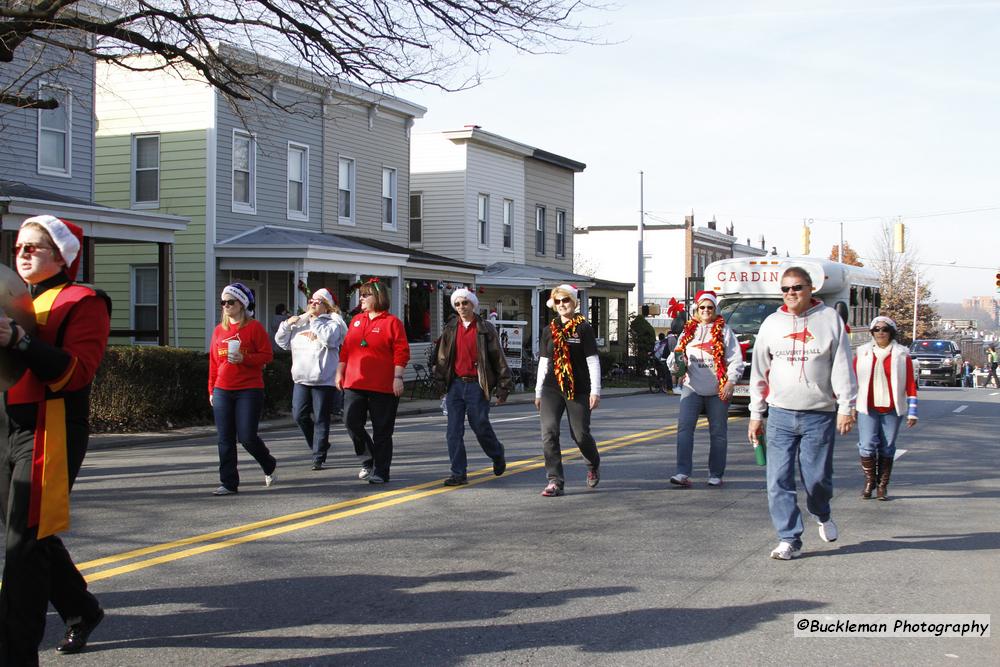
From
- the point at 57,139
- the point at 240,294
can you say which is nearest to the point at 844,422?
the point at 240,294

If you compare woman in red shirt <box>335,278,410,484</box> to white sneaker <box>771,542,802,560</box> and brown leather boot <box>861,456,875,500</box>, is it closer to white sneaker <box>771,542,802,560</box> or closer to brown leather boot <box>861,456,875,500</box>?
white sneaker <box>771,542,802,560</box>

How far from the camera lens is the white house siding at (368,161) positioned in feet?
90.6

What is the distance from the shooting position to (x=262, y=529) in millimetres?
7867

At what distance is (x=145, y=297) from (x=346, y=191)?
6.53m

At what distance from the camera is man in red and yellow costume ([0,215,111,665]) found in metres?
4.13

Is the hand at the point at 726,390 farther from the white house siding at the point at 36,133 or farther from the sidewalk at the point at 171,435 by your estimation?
the white house siding at the point at 36,133

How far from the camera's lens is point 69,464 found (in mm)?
4523

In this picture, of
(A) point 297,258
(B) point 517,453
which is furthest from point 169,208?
(B) point 517,453

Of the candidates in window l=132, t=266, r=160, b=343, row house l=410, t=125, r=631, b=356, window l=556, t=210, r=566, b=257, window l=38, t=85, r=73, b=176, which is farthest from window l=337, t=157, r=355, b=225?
window l=556, t=210, r=566, b=257

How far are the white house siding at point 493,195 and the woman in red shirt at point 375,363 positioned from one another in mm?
24030

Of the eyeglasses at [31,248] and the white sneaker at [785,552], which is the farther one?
the white sneaker at [785,552]

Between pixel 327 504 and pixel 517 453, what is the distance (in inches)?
163

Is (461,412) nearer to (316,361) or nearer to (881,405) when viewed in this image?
(316,361)

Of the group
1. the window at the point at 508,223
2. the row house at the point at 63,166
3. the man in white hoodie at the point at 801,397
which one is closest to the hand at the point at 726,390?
the man in white hoodie at the point at 801,397
